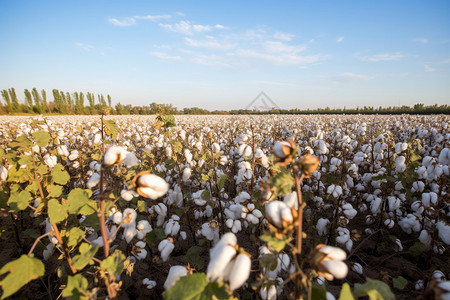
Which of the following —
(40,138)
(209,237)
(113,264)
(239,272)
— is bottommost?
(209,237)

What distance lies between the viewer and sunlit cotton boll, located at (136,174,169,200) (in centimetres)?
129

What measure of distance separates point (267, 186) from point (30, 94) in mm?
86239

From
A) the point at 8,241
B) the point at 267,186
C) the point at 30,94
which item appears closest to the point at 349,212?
the point at 267,186

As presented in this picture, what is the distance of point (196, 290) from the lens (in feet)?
3.55

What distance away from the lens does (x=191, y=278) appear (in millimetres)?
1104

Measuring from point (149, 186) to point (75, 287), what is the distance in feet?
2.52

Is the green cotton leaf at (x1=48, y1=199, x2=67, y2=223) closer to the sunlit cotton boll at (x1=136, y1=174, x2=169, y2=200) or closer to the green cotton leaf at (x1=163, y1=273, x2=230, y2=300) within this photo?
the sunlit cotton boll at (x1=136, y1=174, x2=169, y2=200)

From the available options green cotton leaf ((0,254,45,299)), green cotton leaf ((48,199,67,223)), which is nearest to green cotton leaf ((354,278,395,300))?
green cotton leaf ((0,254,45,299))

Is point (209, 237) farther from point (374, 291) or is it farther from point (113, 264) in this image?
point (374, 291)

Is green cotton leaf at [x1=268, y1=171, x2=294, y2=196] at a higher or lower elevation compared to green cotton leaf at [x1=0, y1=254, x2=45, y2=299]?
higher

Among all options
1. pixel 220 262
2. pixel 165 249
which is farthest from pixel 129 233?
pixel 220 262

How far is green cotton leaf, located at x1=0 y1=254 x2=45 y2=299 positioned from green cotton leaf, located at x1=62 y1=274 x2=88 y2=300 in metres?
0.19

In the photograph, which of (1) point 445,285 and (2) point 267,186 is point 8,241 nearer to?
(2) point 267,186

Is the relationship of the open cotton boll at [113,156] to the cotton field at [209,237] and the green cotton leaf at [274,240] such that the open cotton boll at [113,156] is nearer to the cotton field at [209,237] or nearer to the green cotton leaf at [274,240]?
the cotton field at [209,237]
